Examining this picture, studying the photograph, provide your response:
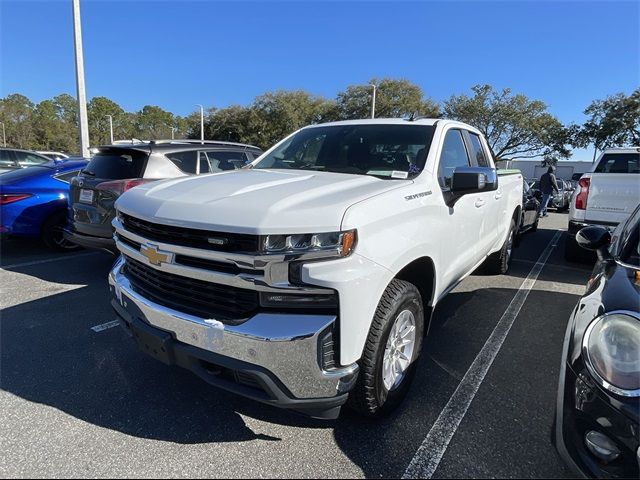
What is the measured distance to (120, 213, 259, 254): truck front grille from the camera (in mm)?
1969

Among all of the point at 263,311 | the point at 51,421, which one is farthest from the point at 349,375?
the point at 51,421

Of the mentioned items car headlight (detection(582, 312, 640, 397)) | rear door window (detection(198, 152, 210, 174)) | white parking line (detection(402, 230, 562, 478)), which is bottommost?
white parking line (detection(402, 230, 562, 478))

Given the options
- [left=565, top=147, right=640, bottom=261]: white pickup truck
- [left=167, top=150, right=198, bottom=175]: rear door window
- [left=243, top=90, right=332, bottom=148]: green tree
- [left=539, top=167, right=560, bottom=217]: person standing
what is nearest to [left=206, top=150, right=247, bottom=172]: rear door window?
[left=167, top=150, right=198, bottom=175]: rear door window

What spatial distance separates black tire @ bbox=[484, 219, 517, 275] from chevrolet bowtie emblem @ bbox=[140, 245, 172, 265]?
434 centimetres

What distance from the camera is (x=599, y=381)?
63.2 inches

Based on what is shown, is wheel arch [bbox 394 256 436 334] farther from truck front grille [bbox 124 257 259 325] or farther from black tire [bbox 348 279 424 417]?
truck front grille [bbox 124 257 259 325]

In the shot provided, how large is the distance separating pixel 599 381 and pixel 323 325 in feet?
3.64

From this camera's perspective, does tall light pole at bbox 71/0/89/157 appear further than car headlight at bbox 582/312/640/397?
Yes

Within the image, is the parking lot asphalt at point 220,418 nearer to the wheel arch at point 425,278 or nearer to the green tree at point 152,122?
the wheel arch at point 425,278

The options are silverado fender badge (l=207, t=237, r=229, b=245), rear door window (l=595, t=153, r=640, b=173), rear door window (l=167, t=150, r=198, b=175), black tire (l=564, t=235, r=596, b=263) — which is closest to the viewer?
silverado fender badge (l=207, t=237, r=229, b=245)

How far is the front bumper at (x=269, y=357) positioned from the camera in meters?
1.91

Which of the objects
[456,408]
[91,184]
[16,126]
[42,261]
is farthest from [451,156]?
[16,126]

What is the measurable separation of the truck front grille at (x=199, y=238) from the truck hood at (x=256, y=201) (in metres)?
0.04

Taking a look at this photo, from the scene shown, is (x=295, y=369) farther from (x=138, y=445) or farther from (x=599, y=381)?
(x=599, y=381)
